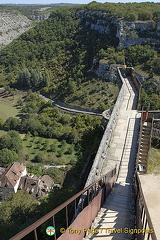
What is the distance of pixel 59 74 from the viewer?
225 feet

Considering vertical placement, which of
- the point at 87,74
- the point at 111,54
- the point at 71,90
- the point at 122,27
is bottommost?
the point at 71,90

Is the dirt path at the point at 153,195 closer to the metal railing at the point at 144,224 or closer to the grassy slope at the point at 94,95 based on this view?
the metal railing at the point at 144,224

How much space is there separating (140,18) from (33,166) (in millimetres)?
47977

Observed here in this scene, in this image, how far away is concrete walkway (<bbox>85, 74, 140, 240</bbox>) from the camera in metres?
5.14

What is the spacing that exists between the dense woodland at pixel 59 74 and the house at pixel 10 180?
429cm

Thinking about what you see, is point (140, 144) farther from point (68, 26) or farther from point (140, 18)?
point (68, 26)

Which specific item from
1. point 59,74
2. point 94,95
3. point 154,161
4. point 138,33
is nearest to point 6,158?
point 94,95

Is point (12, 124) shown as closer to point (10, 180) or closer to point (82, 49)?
point (10, 180)

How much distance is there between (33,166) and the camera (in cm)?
3297

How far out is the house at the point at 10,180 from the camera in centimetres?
2575

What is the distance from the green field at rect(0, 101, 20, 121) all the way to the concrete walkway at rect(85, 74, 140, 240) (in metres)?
44.4

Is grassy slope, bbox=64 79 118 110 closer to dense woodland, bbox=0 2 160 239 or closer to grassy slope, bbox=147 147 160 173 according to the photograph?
dense woodland, bbox=0 2 160 239

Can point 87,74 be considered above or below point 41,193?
above

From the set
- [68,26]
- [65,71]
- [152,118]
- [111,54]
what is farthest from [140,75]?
[68,26]
